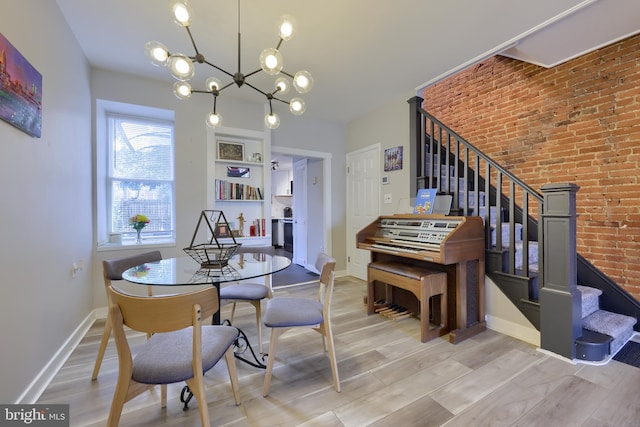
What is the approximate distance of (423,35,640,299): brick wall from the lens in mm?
2480

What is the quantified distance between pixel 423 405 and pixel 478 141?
3417 millimetres

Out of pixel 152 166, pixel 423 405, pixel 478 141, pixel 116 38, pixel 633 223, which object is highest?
pixel 116 38

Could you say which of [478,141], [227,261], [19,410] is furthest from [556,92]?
[19,410]

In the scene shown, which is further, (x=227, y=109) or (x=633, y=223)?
(x=227, y=109)

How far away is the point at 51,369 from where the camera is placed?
1.81 metres

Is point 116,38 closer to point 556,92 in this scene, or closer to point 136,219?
point 136,219

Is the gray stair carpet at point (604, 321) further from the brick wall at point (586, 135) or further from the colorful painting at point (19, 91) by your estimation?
the colorful painting at point (19, 91)

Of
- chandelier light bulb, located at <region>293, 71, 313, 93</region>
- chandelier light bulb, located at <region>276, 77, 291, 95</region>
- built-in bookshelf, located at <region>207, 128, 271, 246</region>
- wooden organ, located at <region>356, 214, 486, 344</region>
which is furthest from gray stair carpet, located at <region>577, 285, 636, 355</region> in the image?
built-in bookshelf, located at <region>207, 128, 271, 246</region>

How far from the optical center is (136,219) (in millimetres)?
3029

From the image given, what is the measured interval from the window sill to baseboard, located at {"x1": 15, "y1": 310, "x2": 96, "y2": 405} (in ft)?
2.36

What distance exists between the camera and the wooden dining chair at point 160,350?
1055 millimetres

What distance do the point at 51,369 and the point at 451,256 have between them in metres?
3.01

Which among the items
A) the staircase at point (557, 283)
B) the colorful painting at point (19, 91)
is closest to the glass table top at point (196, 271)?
the colorful painting at point (19, 91)

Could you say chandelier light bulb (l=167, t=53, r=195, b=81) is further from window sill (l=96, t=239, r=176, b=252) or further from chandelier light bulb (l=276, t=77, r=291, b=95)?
window sill (l=96, t=239, r=176, b=252)
